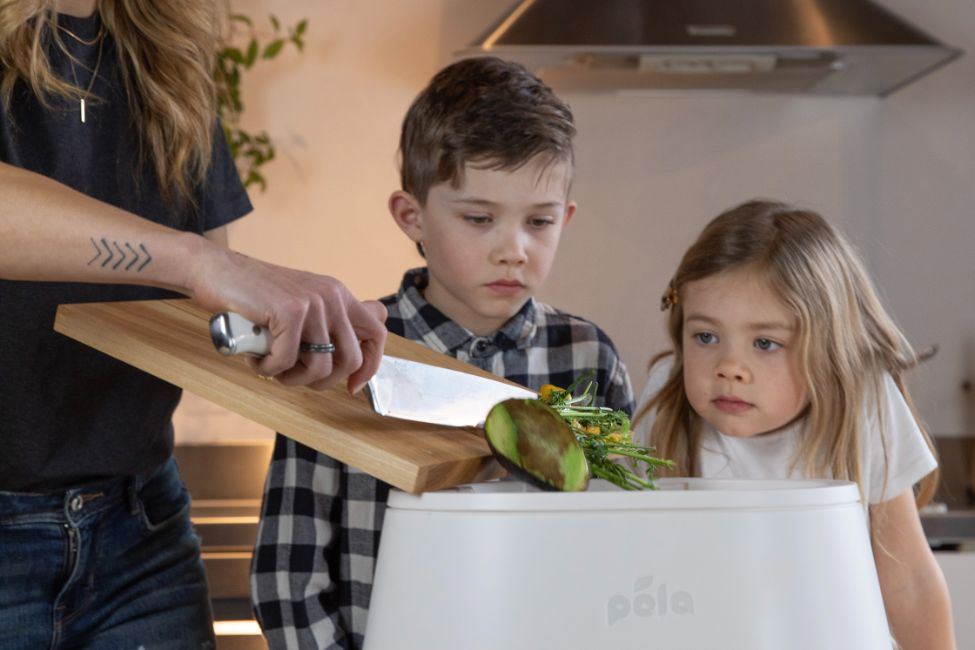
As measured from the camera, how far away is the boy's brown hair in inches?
42.4

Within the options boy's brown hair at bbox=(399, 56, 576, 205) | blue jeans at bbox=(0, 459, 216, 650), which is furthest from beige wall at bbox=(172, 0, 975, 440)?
blue jeans at bbox=(0, 459, 216, 650)

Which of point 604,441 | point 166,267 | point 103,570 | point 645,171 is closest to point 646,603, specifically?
point 604,441

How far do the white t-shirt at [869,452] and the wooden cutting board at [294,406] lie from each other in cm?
44

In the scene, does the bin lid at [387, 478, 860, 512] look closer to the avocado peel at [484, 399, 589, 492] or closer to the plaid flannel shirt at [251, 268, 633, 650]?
the avocado peel at [484, 399, 589, 492]

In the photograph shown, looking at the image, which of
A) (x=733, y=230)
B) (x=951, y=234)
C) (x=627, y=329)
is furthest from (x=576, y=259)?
(x=733, y=230)

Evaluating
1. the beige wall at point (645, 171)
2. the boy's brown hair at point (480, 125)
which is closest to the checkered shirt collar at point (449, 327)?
the boy's brown hair at point (480, 125)

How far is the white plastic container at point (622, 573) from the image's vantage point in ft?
1.75

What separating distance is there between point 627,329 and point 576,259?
17 centimetres

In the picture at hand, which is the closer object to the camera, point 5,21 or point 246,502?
point 5,21

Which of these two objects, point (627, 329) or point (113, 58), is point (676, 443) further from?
point (627, 329)

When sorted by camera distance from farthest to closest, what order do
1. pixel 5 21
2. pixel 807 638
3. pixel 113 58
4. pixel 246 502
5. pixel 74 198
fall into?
pixel 246 502, pixel 113 58, pixel 5 21, pixel 74 198, pixel 807 638

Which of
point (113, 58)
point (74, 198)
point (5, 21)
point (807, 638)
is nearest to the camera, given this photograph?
point (807, 638)

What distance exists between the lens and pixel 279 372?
0.64 metres

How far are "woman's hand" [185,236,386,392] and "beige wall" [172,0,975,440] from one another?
1.68 meters
